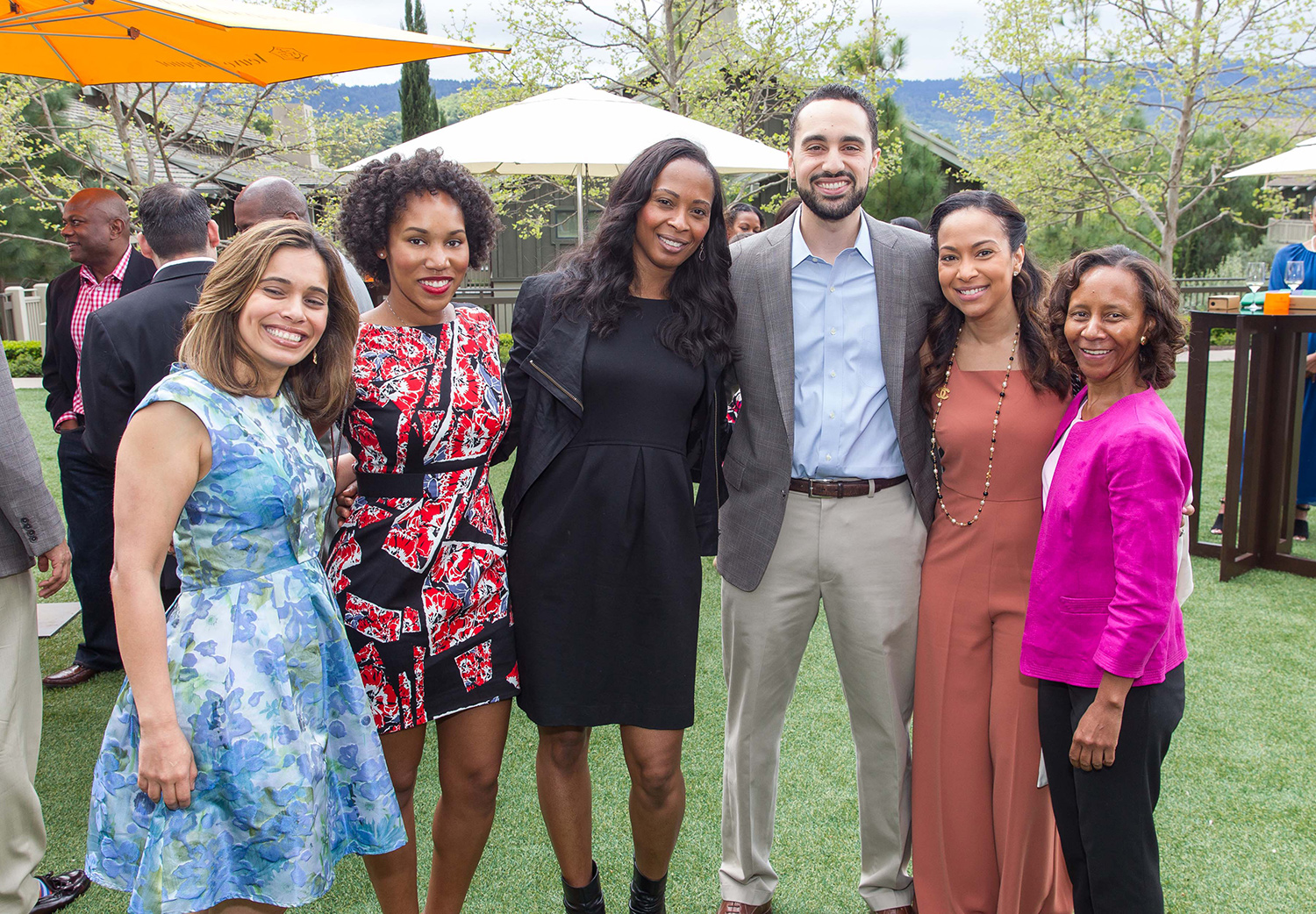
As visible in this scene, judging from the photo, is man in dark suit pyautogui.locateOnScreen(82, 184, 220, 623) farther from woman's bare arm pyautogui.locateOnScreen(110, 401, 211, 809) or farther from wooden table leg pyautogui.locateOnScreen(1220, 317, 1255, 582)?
wooden table leg pyautogui.locateOnScreen(1220, 317, 1255, 582)

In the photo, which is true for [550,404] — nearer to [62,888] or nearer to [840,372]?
[840,372]

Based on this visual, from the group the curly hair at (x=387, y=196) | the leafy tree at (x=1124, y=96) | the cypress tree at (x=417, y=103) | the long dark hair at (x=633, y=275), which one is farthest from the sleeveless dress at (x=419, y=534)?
the cypress tree at (x=417, y=103)

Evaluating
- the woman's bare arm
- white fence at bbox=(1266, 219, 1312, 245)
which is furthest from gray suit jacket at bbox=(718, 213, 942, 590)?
white fence at bbox=(1266, 219, 1312, 245)

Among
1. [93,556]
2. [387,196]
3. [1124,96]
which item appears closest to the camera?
[387,196]

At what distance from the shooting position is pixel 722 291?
9.14ft

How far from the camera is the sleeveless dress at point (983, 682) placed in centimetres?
259

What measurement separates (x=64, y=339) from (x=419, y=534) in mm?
3838

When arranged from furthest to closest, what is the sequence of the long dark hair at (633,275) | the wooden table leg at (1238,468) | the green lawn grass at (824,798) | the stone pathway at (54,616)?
the wooden table leg at (1238,468) → the stone pathway at (54,616) → the green lawn grass at (824,798) → the long dark hair at (633,275)

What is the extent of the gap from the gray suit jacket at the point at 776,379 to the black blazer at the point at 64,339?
12.4ft

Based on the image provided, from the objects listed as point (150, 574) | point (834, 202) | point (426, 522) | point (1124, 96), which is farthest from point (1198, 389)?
point (1124, 96)

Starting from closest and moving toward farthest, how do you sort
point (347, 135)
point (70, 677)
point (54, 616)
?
point (70, 677) < point (54, 616) < point (347, 135)

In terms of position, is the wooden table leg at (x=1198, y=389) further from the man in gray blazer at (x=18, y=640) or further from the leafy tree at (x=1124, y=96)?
the leafy tree at (x=1124, y=96)

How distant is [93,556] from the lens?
4.72m

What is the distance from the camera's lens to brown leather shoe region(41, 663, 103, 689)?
4.58 metres
